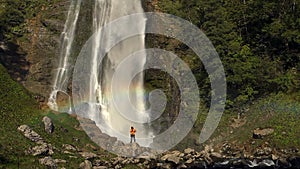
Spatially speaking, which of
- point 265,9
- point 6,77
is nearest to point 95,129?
point 6,77

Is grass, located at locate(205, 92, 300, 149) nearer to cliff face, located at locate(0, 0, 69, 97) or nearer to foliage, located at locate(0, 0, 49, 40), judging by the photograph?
cliff face, located at locate(0, 0, 69, 97)

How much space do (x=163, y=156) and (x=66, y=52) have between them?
48.1ft

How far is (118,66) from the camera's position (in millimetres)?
36250

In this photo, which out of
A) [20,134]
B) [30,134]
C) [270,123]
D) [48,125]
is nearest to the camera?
[20,134]

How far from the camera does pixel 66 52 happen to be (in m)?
37.5

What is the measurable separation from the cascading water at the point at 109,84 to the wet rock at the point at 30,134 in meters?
8.04

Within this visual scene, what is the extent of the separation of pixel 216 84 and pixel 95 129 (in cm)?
1109

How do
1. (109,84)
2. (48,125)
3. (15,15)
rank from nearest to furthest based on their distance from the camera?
(48,125) → (109,84) → (15,15)

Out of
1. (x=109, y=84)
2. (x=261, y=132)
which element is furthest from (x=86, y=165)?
(x=109, y=84)

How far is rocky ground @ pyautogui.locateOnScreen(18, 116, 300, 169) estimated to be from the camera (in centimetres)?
2398

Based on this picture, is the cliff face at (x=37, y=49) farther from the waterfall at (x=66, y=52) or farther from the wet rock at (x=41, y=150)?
the wet rock at (x=41, y=150)

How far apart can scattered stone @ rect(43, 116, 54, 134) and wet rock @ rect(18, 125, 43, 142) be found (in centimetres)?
138

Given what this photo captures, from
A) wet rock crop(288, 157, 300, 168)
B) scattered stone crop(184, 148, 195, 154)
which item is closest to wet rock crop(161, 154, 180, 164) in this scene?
scattered stone crop(184, 148, 195, 154)

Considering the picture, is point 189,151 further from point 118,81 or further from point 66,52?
point 66,52
